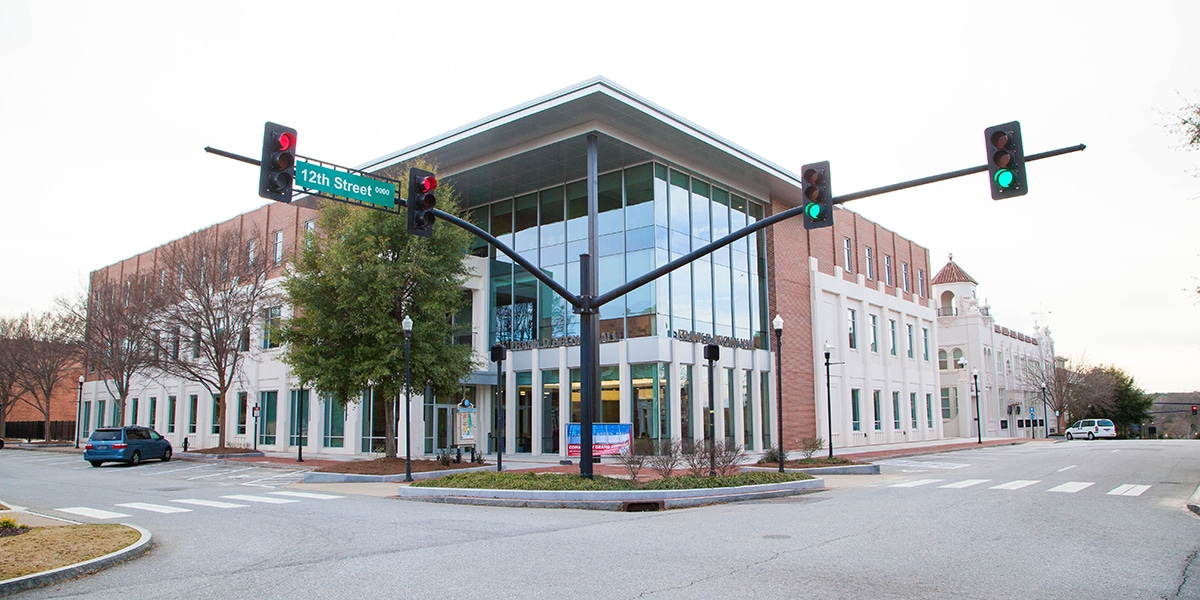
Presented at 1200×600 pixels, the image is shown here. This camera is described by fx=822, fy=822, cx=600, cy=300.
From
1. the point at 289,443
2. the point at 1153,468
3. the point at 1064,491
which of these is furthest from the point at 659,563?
the point at 289,443

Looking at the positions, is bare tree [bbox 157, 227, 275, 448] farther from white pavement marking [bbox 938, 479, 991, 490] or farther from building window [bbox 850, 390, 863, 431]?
white pavement marking [bbox 938, 479, 991, 490]

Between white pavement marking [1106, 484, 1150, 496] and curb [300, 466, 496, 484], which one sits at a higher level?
white pavement marking [1106, 484, 1150, 496]

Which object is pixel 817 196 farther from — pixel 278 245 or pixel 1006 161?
pixel 278 245

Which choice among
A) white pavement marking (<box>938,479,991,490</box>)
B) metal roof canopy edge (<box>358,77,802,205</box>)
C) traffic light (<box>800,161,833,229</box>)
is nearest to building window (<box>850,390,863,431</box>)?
metal roof canopy edge (<box>358,77,802,205</box>)

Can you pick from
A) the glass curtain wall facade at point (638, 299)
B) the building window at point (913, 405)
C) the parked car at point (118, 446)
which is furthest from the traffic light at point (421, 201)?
the building window at point (913, 405)

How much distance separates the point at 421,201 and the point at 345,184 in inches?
50.1

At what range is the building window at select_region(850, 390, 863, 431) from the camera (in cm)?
4297

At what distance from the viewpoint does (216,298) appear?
37.7 metres

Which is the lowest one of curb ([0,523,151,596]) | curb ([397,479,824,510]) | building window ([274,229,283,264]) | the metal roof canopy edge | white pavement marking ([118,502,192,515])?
white pavement marking ([118,502,192,515])

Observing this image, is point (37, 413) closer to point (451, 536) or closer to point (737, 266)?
point (737, 266)

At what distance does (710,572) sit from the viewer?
8500mm

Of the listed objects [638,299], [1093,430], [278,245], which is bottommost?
[1093,430]

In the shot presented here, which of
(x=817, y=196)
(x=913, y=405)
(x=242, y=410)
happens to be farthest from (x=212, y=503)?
(x=913, y=405)

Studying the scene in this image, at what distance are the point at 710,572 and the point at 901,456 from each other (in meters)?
27.0
